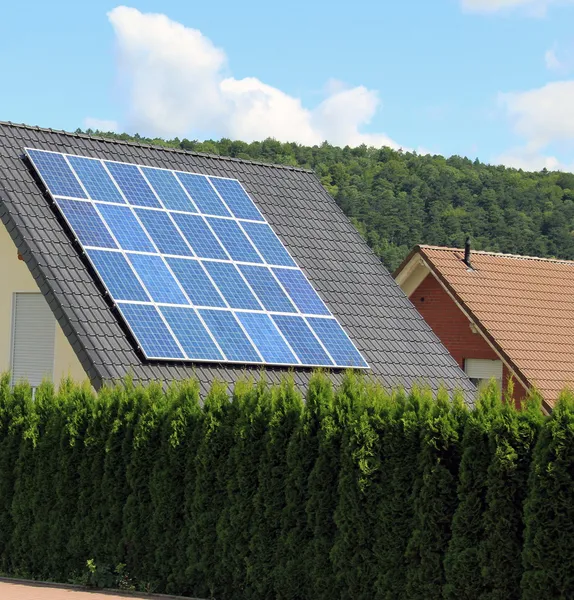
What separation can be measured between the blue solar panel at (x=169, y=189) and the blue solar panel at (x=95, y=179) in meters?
0.86

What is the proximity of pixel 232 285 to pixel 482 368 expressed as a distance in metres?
11.7

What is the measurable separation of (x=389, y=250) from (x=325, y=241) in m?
21.8

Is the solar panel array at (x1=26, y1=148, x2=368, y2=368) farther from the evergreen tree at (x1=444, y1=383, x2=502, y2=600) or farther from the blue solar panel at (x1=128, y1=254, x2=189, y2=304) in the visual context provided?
the evergreen tree at (x1=444, y1=383, x2=502, y2=600)

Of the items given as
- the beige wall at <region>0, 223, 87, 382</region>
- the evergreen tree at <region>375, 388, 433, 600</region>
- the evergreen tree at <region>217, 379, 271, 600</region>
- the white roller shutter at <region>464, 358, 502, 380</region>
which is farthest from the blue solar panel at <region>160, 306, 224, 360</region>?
the white roller shutter at <region>464, 358, 502, 380</region>

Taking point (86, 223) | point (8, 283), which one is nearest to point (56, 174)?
point (86, 223)

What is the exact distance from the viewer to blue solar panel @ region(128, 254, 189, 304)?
705 inches

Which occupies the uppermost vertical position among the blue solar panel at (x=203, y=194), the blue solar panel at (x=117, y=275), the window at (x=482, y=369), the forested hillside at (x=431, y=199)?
the forested hillside at (x=431, y=199)

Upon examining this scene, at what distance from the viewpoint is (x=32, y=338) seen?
18641 millimetres

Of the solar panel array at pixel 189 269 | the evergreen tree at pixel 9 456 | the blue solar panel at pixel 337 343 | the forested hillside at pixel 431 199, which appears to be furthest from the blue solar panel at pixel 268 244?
the forested hillside at pixel 431 199

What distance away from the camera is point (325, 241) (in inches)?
881

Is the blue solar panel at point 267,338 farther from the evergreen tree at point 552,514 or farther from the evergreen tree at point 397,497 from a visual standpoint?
the evergreen tree at point 552,514

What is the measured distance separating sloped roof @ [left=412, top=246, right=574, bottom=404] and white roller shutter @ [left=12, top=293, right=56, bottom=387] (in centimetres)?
1243

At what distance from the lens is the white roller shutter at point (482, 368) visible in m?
28.8

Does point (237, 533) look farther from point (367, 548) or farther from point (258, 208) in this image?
point (258, 208)
